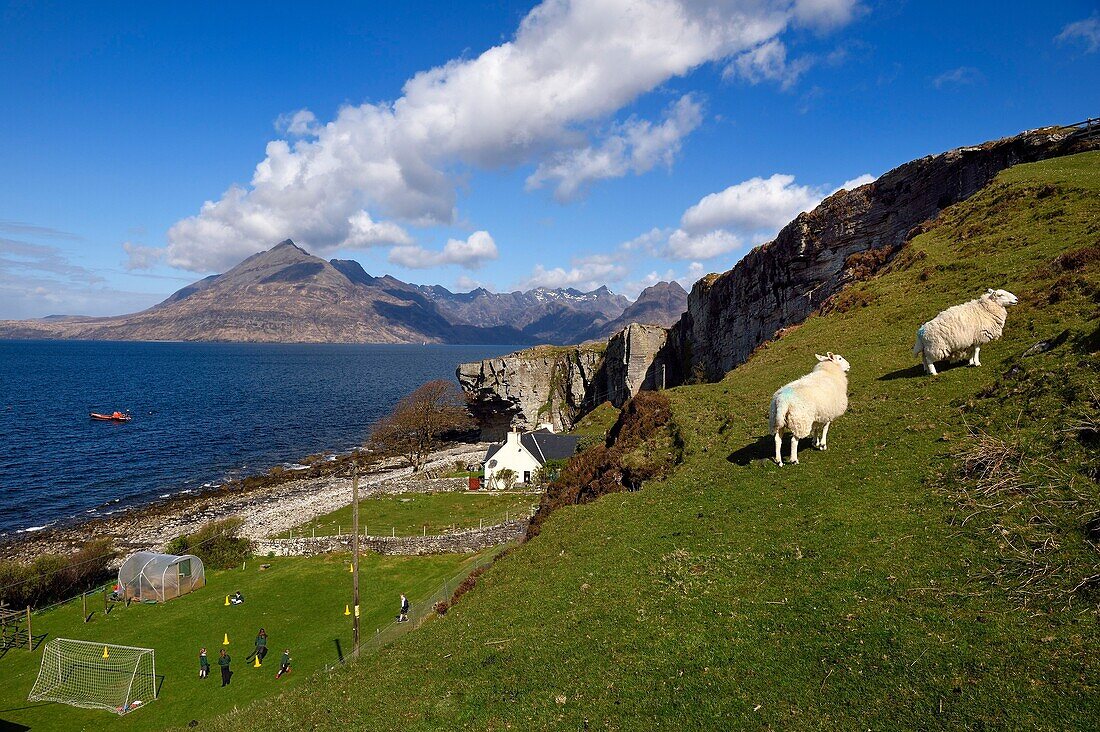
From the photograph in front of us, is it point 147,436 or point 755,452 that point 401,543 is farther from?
point 147,436

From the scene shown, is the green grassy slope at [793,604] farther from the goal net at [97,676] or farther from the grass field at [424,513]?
the grass field at [424,513]

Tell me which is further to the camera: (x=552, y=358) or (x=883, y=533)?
(x=552, y=358)

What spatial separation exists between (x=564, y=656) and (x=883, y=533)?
9.15 m

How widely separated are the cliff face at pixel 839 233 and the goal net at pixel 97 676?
193 feet

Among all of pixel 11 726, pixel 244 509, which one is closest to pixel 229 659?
pixel 11 726

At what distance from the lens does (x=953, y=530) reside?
13188 millimetres

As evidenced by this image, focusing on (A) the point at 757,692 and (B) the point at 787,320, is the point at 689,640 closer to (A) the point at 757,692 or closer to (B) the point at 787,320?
(A) the point at 757,692

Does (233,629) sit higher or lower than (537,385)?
lower

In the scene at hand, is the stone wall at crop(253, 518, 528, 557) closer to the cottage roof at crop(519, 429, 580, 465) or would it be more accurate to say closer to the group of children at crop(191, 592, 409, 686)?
the group of children at crop(191, 592, 409, 686)

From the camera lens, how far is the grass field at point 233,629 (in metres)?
25.7

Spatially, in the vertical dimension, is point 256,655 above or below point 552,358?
below

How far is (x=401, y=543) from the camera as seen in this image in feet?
155

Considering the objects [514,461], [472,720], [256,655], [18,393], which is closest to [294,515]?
[514,461]

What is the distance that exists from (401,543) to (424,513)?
1042 cm
